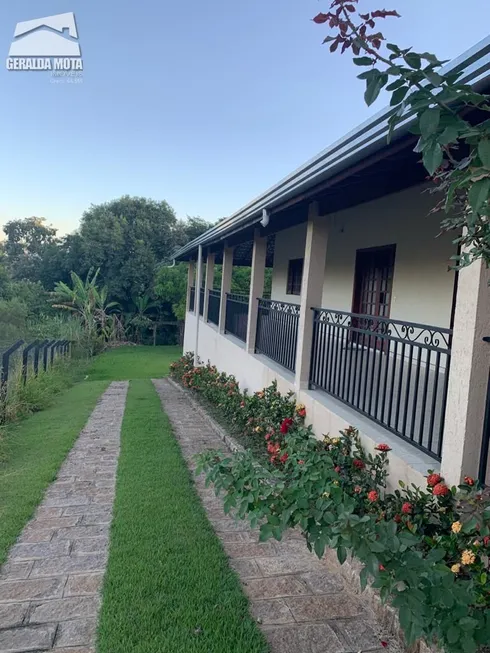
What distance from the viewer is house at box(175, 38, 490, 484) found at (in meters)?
2.77

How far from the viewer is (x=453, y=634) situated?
1.69 meters

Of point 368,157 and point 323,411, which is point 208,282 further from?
point 368,157

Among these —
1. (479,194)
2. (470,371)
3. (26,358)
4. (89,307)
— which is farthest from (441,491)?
(89,307)

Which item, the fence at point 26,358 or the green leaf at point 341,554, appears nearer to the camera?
the green leaf at point 341,554

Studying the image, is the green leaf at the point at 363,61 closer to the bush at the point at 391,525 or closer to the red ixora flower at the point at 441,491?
the bush at the point at 391,525

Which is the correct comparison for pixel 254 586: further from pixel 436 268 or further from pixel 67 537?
pixel 436 268

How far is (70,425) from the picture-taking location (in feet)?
26.5

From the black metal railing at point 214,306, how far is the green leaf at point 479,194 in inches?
434

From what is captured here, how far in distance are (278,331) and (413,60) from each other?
577cm

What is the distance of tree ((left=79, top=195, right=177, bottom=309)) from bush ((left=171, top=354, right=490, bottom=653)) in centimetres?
2567

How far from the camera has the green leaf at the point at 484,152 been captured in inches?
47.7

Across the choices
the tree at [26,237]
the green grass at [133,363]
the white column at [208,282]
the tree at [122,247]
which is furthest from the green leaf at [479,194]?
the tree at [26,237]

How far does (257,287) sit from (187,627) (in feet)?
20.1

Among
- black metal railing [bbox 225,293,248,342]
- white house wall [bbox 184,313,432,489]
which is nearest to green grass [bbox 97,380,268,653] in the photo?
white house wall [bbox 184,313,432,489]
